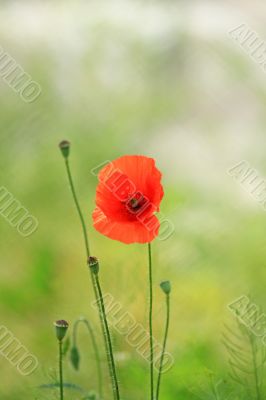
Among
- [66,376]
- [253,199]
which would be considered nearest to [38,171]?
[253,199]

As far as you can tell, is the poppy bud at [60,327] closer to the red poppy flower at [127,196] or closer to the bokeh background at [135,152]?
the red poppy flower at [127,196]

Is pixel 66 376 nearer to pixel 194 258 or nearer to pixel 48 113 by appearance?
pixel 194 258

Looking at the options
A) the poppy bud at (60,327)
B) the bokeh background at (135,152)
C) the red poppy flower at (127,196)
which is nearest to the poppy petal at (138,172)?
the red poppy flower at (127,196)

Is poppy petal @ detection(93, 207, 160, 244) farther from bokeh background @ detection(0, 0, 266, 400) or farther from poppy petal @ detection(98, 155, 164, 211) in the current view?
bokeh background @ detection(0, 0, 266, 400)

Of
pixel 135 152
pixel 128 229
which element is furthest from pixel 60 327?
pixel 135 152

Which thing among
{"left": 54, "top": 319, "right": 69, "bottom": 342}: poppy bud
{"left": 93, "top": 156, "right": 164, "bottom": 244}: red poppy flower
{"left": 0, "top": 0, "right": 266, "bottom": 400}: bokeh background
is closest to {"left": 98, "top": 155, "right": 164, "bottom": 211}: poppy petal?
{"left": 93, "top": 156, "right": 164, "bottom": 244}: red poppy flower

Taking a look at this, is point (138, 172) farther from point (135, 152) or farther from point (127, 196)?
point (135, 152)
